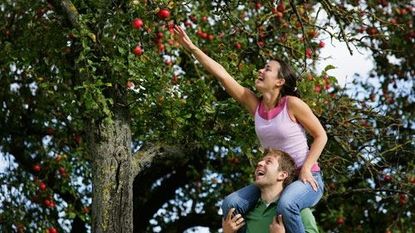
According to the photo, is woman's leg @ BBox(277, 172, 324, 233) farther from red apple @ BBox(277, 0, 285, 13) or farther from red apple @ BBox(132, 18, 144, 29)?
red apple @ BBox(277, 0, 285, 13)

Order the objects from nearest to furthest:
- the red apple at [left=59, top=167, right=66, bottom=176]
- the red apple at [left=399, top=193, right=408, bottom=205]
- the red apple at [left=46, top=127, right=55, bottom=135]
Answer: the red apple at [left=59, top=167, right=66, bottom=176] < the red apple at [left=399, top=193, right=408, bottom=205] < the red apple at [left=46, top=127, right=55, bottom=135]

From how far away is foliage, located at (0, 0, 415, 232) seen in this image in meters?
8.89

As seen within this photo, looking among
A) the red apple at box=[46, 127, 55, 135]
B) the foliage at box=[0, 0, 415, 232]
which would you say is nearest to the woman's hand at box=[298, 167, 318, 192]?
the foliage at box=[0, 0, 415, 232]

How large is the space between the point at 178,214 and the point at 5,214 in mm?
3650

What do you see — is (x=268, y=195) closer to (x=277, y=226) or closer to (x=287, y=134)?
(x=277, y=226)

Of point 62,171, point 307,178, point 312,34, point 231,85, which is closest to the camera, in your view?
point 307,178

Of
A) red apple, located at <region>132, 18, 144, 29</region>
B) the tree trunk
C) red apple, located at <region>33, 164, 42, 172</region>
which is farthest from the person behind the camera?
red apple, located at <region>33, 164, 42, 172</region>

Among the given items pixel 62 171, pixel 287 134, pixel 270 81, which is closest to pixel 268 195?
pixel 287 134

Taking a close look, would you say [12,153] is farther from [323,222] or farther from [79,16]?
[79,16]

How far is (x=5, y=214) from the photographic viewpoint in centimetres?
1221

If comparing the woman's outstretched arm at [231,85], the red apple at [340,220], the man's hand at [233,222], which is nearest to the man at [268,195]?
the man's hand at [233,222]

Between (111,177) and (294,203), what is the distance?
338cm

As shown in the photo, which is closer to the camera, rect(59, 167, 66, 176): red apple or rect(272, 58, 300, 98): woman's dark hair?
rect(272, 58, 300, 98): woman's dark hair

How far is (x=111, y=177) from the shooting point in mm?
8844
